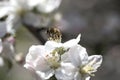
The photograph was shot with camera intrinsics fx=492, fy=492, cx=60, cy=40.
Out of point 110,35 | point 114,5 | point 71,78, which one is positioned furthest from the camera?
point 114,5

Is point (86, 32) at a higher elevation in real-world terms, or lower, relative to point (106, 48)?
higher

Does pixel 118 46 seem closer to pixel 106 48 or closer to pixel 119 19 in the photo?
pixel 119 19

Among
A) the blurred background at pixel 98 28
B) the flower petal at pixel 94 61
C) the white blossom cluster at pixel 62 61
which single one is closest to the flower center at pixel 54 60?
the white blossom cluster at pixel 62 61

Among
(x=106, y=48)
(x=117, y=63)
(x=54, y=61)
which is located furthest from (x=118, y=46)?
(x=54, y=61)

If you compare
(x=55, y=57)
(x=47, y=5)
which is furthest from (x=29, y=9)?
(x=55, y=57)

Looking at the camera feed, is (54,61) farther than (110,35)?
No

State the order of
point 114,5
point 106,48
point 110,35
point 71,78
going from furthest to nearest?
point 114,5 < point 110,35 < point 106,48 < point 71,78
